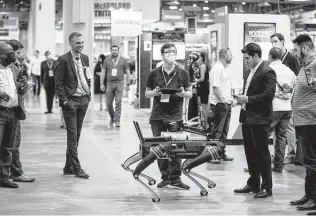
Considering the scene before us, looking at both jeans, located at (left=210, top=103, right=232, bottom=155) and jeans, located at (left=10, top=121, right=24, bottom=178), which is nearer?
jeans, located at (left=10, top=121, right=24, bottom=178)

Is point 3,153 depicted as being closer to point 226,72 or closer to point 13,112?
point 13,112

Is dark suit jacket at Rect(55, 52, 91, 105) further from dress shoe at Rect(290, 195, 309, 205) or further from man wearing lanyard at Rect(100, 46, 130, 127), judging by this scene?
man wearing lanyard at Rect(100, 46, 130, 127)

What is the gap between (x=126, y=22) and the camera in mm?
23031

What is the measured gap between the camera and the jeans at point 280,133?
9.08 metres

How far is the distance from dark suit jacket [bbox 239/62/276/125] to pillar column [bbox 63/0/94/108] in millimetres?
9507

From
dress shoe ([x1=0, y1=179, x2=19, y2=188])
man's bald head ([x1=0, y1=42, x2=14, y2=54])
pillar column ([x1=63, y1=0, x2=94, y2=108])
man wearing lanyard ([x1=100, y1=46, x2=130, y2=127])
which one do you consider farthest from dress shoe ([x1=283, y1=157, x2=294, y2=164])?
pillar column ([x1=63, y1=0, x2=94, y2=108])

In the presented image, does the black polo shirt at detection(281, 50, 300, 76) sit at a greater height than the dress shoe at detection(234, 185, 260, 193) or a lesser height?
greater

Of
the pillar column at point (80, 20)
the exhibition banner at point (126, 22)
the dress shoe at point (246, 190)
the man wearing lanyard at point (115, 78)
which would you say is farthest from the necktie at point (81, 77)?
the exhibition banner at point (126, 22)

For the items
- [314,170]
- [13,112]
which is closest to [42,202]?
[13,112]

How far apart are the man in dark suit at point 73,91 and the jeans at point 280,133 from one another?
2.60m

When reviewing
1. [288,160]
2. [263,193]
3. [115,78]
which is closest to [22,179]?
[263,193]

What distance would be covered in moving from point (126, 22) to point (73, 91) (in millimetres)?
14767

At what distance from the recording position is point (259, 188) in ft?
24.5

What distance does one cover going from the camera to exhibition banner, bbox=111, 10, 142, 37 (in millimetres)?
22734
